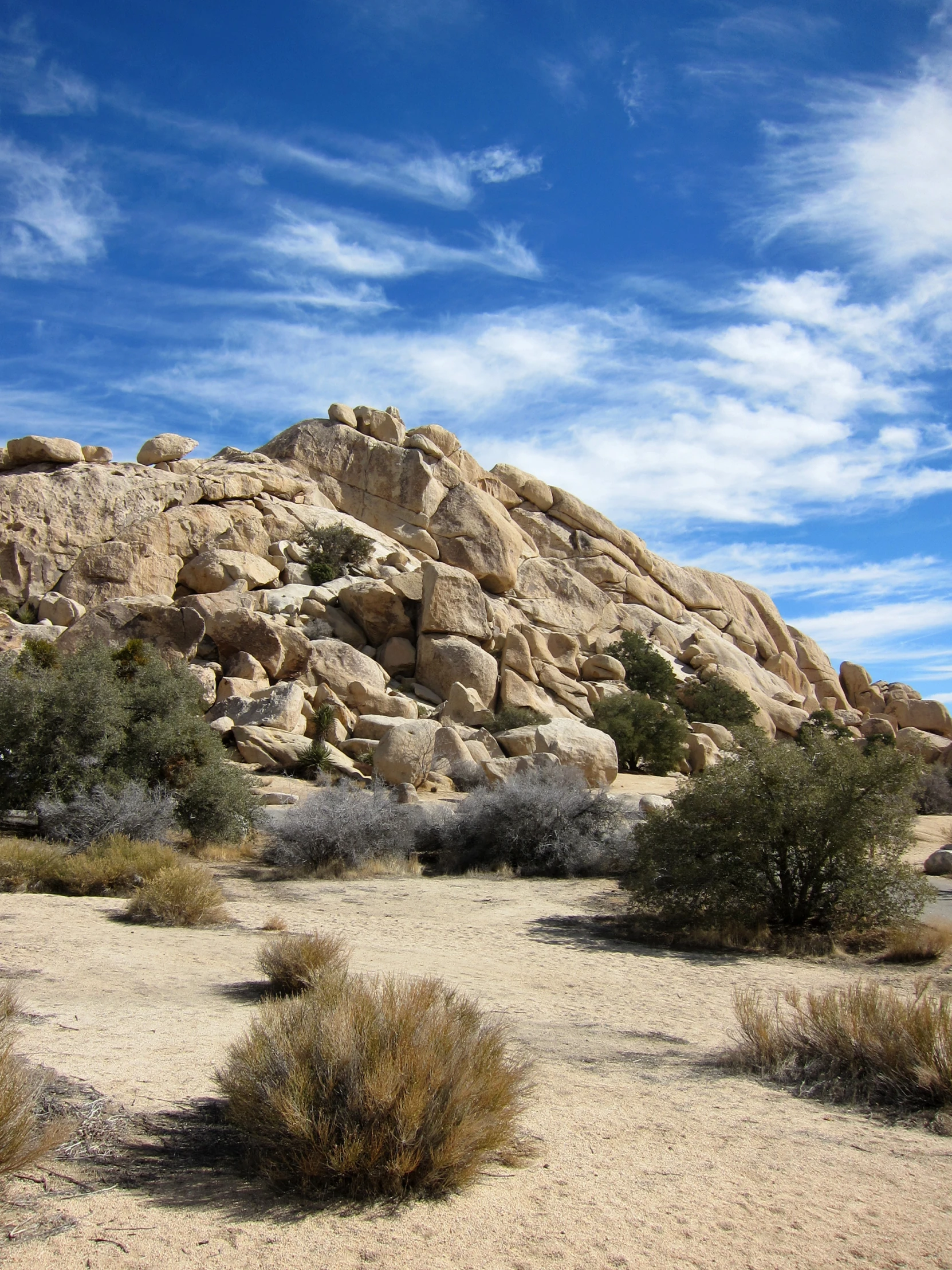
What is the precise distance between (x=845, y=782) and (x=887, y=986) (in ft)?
10.6

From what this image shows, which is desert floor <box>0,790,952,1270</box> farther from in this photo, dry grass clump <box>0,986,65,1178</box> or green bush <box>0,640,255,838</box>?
green bush <box>0,640,255,838</box>

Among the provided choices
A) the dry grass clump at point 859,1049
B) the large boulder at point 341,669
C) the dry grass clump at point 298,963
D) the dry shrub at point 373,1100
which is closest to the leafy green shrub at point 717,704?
the large boulder at point 341,669

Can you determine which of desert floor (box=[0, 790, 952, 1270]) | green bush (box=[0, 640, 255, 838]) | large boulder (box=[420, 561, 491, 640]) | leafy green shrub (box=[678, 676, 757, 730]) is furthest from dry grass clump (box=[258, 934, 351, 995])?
leafy green shrub (box=[678, 676, 757, 730])

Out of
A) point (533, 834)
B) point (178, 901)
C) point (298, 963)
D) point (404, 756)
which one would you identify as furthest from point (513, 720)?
point (298, 963)

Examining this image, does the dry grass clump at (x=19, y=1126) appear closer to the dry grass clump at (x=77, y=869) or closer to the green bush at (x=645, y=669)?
the dry grass clump at (x=77, y=869)

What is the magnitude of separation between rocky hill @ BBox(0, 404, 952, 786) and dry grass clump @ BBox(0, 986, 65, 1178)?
717 inches

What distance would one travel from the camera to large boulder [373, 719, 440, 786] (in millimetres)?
22359

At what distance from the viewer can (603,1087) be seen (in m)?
5.96

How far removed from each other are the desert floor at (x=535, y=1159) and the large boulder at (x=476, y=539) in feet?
114

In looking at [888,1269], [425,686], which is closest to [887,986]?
[888,1269]

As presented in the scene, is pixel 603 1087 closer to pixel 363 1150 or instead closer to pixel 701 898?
pixel 363 1150

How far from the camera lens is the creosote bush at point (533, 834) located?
1703 cm

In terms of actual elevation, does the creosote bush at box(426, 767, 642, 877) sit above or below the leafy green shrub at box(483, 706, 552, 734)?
below

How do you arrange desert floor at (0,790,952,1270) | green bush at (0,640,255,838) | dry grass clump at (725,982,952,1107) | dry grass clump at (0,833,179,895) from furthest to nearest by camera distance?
green bush at (0,640,255,838)
dry grass clump at (0,833,179,895)
dry grass clump at (725,982,952,1107)
desert floor at (0,790,952,1270)
